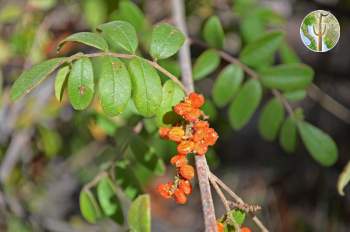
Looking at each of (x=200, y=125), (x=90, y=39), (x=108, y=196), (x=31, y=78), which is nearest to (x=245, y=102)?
(x=108, y=196)

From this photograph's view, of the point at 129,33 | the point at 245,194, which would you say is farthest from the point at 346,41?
the point at 129,33

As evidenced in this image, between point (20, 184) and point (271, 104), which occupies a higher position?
point (271, 104)

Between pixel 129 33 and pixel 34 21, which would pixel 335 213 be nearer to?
pixel 34 21

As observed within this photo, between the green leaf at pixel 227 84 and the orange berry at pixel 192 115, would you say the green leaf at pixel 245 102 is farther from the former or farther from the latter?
the orange berry at pixel 192 115

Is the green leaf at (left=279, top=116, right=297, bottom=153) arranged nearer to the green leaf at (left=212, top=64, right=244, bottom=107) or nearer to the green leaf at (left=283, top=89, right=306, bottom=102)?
the green leaf at (left=283, top=89, right=306, bottom=102)

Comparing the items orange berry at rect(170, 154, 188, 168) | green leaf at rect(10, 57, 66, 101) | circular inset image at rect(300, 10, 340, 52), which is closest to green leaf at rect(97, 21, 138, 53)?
green leaf at rect(10, 57, 66, 101)

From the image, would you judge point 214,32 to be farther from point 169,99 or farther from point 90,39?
point 90,39
